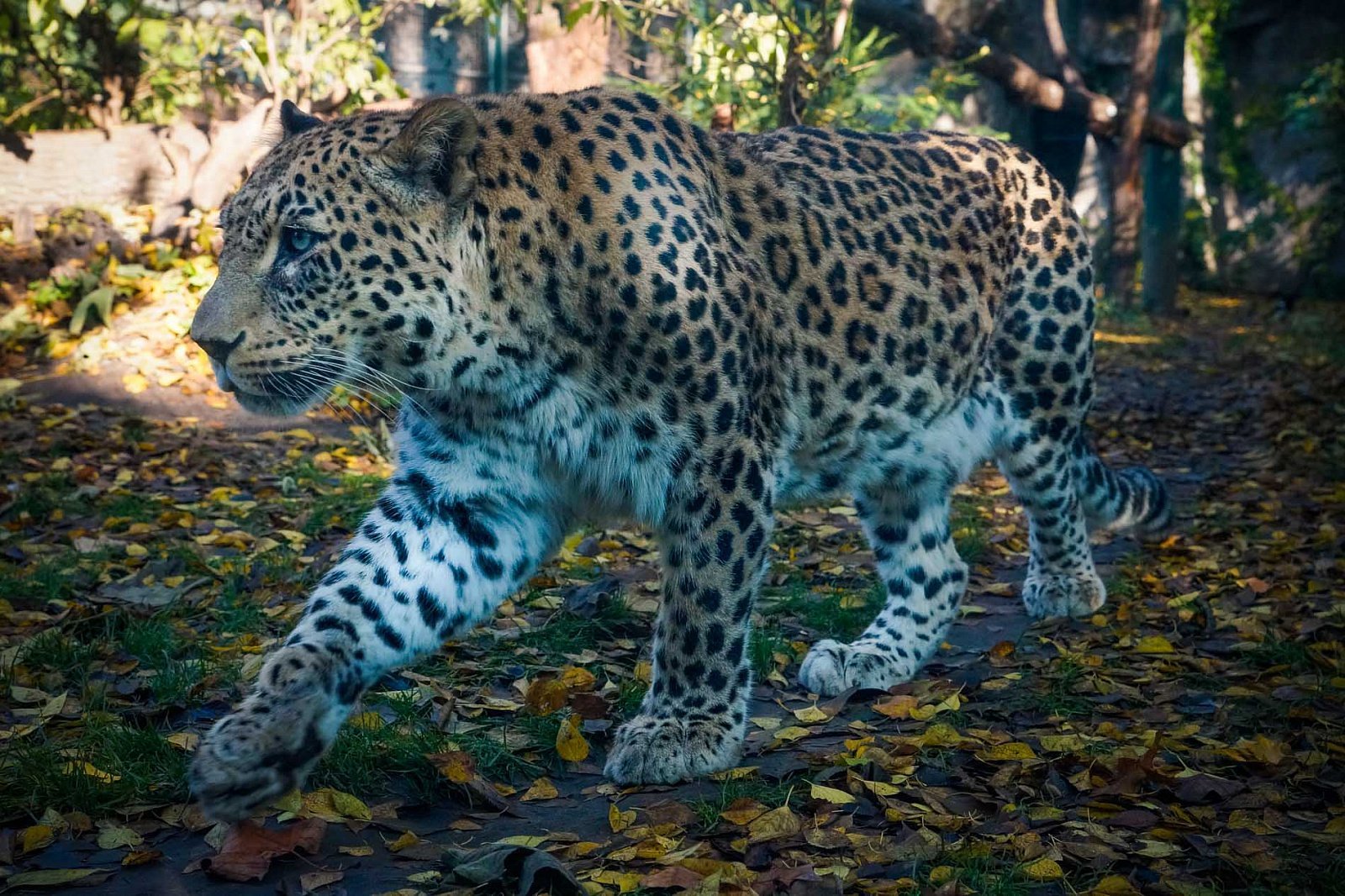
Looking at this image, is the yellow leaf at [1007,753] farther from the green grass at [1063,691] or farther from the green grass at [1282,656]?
the green grass at [1282,656]

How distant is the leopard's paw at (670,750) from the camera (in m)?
4.02

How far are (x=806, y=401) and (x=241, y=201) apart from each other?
1.97 meters

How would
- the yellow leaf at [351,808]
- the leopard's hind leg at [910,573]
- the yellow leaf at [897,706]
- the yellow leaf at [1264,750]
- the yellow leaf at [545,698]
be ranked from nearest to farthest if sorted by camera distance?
the yellow leaf at [351,808], the yellow leaf at [1264,750], the yellow leaf at [545,698], the yellow leaf at [897,706], the leopard's hind leg at [910,573]

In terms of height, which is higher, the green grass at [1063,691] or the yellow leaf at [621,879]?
the yellow leaf at [621,879]

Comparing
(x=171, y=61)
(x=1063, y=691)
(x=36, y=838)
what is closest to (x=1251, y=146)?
(x=171, y=61)

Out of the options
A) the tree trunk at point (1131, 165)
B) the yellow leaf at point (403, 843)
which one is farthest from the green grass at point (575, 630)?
the tree trunk at point (1131, 165)

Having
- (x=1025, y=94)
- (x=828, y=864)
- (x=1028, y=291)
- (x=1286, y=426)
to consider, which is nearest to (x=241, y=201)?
(x=828, y=864)

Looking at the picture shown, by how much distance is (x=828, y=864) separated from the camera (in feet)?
11.4

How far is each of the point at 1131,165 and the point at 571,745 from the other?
49.6ft

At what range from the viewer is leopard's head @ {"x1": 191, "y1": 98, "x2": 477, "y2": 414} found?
3.82 m

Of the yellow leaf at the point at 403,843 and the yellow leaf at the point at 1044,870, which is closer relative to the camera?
the yellow leaf at the point at 1044,870

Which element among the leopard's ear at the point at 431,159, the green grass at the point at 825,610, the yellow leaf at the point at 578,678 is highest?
the leopard's ear at the point at 431,159

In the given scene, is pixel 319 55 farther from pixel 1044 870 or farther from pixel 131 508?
pixel 1044 870

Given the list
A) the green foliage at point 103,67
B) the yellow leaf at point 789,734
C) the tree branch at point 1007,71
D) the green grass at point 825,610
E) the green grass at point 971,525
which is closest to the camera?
the yellow leaf at point 789,734
